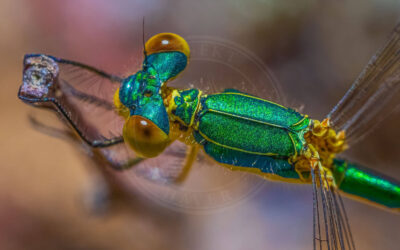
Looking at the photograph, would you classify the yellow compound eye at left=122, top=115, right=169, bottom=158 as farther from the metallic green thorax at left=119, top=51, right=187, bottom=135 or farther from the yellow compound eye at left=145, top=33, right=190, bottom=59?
the yellow compound eye at left=145, top=33, right=190, bottom=59

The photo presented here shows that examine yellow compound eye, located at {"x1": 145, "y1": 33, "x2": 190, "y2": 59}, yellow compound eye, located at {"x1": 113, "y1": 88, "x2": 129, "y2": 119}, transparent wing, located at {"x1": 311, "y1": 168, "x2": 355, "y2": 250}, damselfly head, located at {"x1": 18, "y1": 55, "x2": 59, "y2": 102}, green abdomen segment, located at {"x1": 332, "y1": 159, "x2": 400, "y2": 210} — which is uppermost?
yellow compound eye, located at {"x1": 145, "y1": 33, "x2": 190, "y2": 59}

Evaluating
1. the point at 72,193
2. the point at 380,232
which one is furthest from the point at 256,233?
the point at 72,193

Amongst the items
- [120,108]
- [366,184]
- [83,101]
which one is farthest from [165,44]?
[366,184]

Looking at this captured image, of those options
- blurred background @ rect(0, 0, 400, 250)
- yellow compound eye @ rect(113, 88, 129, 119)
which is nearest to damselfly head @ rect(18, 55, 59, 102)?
yellow compound eye @ rect(113, 88, 129, 119)

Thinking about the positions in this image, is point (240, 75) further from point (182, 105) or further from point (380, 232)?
point (380, 232)
